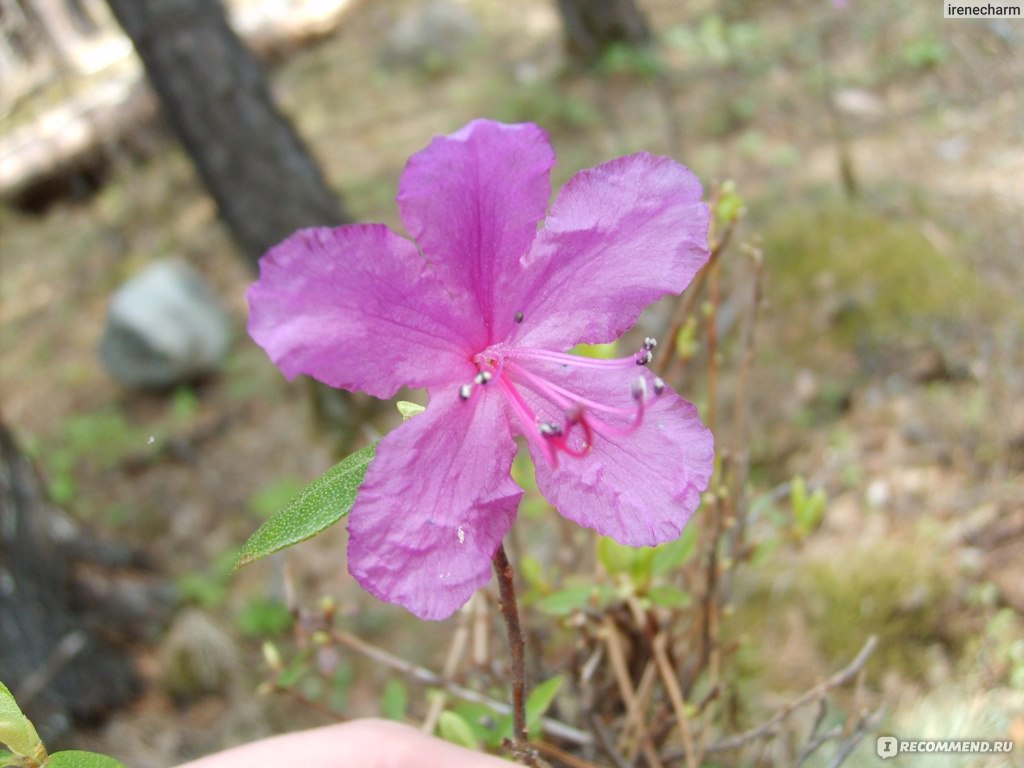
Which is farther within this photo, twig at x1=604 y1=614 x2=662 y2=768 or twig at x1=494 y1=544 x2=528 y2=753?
twig at x1=604 y1=614 x2=662 y2=768

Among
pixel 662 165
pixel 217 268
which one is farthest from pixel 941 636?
pixel 217 268

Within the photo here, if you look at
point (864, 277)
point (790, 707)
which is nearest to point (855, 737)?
point (790, 707)

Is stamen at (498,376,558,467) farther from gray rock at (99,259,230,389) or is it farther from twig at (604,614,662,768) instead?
gray rock at (99,259,230,389)

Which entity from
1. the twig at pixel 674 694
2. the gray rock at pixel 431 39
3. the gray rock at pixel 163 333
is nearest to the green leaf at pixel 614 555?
the twig at pixel 674 694

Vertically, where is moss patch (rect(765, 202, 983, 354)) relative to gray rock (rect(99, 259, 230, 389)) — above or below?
below

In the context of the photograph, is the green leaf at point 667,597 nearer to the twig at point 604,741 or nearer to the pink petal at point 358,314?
the twig at point 604,741

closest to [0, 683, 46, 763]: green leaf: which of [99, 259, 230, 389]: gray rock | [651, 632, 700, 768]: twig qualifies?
[651, 632, 700, 768]: twig

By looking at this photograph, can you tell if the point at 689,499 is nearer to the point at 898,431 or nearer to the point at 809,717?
the point at 809,717
